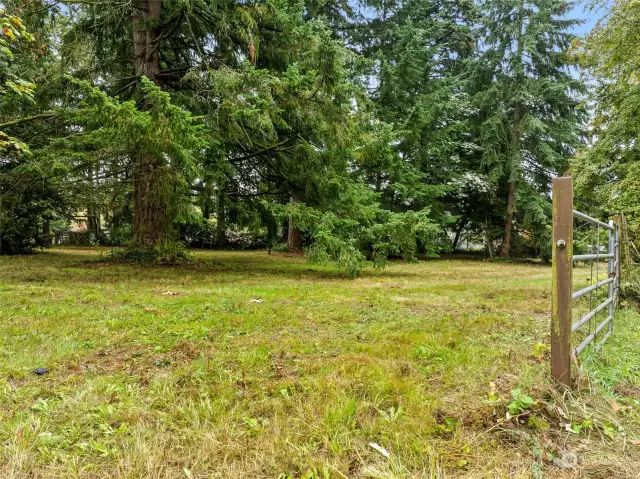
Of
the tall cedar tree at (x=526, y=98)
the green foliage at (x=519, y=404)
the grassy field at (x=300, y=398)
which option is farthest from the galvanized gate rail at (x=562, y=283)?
the tall cedar tree at (x=526, y=98)

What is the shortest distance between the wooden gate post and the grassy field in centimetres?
15

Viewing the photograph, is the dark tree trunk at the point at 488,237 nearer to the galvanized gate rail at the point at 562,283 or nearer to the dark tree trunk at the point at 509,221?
the dark tree trunk at the point at 509,221

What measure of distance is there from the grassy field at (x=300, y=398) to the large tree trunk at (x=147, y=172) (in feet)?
14.3

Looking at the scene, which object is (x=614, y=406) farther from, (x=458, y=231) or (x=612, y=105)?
(x=458, y=231)

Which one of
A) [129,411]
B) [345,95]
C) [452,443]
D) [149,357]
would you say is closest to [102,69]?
[345,95]

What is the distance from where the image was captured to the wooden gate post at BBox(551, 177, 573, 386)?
2.05m

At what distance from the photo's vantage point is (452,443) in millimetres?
1739

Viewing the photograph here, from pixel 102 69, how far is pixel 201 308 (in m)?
7.66

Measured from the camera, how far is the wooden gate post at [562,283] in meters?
2.05

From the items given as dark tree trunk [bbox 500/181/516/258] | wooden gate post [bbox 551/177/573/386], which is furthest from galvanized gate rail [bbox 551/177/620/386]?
dark tree trunk [bbox 500/181/516/258]

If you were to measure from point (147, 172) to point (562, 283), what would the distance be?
7988 mm

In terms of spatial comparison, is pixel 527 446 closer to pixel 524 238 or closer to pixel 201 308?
pixel 201 308

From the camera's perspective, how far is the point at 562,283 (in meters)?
Answer: 2.07

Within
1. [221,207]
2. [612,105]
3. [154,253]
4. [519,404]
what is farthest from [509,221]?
[519,404]
